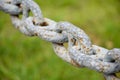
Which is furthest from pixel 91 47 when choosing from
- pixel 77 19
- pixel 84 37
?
pixel 77 19

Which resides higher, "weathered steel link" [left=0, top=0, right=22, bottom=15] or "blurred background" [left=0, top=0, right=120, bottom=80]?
"blurred background" [left=0, top=0, right=120, bottom=80]

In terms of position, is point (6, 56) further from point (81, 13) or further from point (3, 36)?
point (81, 13)

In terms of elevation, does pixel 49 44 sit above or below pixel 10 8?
above

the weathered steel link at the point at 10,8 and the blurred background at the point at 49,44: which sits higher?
the blurred background at the point at 49,44

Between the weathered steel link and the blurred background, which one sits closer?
the weathered steel link

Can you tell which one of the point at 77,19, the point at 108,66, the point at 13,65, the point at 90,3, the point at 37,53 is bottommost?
the point at 108,66

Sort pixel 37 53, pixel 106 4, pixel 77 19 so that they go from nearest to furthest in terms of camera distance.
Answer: pixel 37 53
pixel 77 19
pixel 106 4

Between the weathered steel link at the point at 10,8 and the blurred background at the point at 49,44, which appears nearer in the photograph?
the weathered steel link at the point at 10,8

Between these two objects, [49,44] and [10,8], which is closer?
[10,8]
